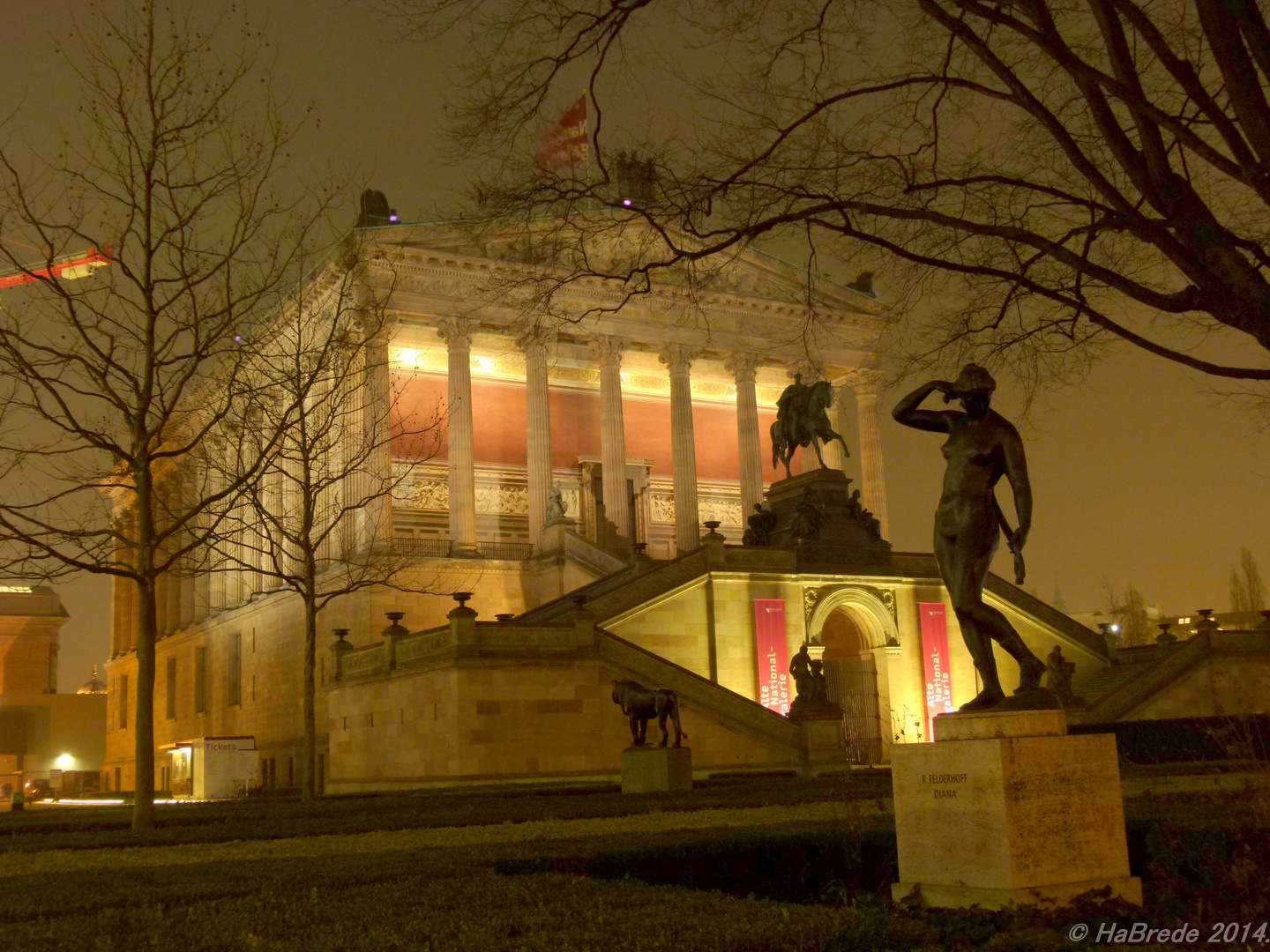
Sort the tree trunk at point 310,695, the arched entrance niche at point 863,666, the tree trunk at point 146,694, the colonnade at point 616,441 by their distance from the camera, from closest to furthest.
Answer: the tree trunk at point 146,694 → the tree trunk at point 310,695 → the arched entrance niche at point 863,666 → the colonnade at point 616,441

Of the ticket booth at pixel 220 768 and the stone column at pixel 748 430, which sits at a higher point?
the stone column at pixel 748 430

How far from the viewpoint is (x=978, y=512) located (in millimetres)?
10000

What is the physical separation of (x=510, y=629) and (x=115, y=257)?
43.9ft

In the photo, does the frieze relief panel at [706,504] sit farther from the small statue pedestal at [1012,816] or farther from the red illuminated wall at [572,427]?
the small statue pedestal at [1012,816]

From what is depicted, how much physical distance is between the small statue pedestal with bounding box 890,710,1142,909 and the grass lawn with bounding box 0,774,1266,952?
1.03 ft

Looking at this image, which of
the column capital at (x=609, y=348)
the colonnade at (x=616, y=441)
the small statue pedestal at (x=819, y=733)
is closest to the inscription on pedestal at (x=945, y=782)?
the small statue pedestal at (x=819, y=733)

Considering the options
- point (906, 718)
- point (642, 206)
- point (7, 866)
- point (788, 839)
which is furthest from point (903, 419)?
point (906, 718)

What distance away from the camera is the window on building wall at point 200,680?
63938mm

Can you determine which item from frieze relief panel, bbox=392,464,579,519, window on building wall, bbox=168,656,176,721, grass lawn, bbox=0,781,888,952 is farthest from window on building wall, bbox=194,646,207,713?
grass lawn, bbox=0,781,888,952

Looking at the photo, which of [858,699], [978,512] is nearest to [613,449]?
[858,699]

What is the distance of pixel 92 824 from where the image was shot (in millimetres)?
20344

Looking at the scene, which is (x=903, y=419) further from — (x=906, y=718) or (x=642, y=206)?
(x=906, y=718)

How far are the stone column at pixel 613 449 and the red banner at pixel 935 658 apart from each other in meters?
14.2

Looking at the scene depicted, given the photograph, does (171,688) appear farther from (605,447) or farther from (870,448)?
(870,448)
